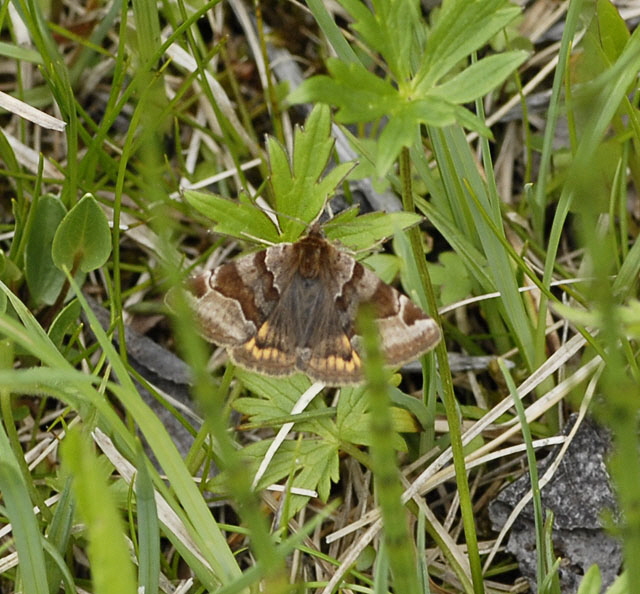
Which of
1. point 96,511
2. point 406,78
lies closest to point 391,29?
point 406,78

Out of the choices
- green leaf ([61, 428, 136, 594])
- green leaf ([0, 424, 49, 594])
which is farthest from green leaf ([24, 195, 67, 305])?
green leaf ([61, 428, 136, 594])

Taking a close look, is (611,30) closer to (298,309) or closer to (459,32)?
(459,32)

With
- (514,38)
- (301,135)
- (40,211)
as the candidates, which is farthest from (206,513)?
(514,38)

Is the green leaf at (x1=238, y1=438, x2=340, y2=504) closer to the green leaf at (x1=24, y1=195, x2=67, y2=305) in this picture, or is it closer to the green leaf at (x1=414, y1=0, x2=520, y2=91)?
the green leaf at (x1=24, y1=195, x2=67, y2=305)

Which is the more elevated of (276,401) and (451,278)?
(451,278)

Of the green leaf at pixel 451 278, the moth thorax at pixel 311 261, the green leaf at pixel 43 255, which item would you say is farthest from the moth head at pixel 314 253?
the green leaf at pixel 43 255

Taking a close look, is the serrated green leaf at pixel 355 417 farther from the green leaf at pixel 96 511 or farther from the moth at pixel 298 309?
the green leaf at pixel 96 511
